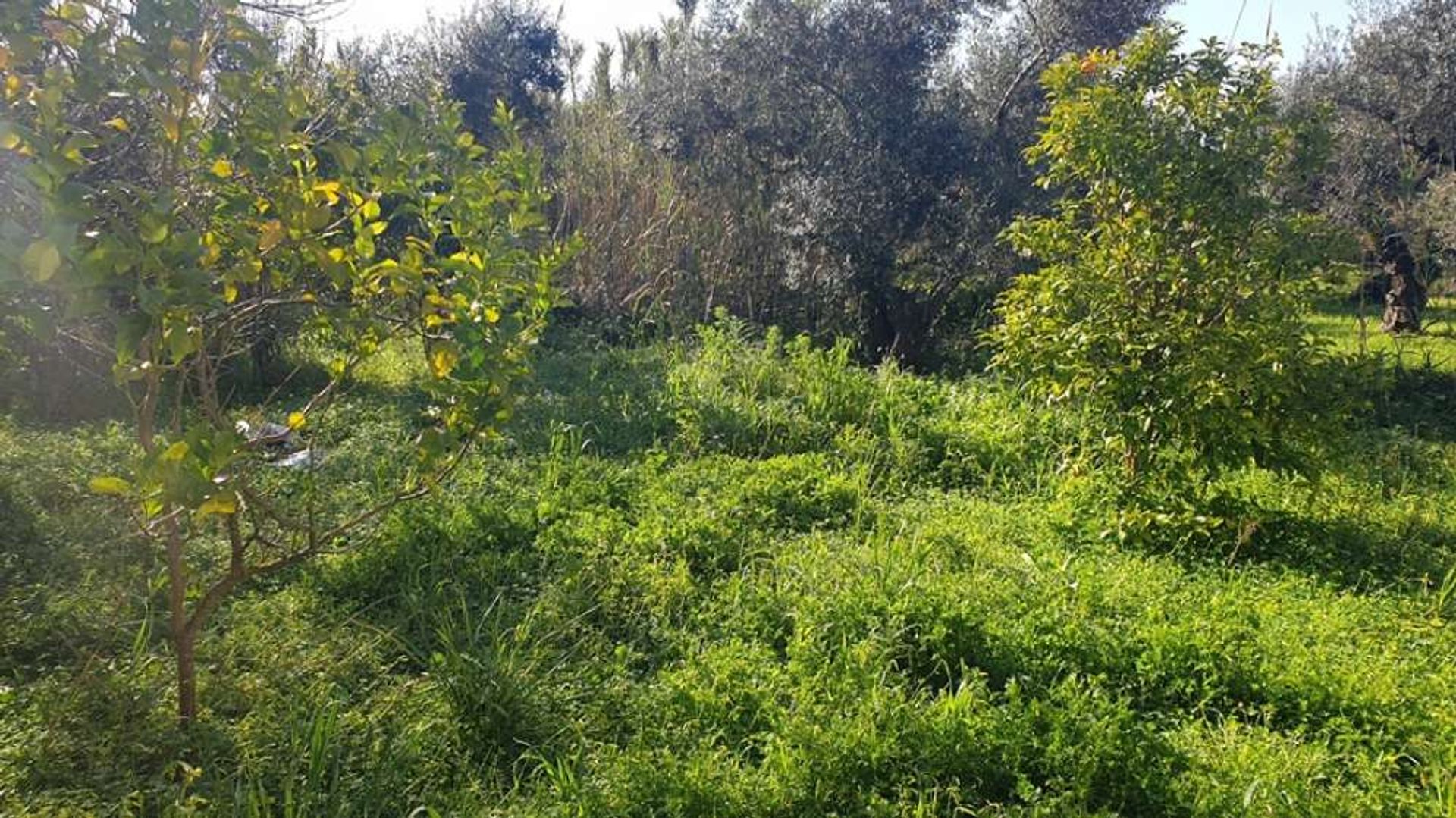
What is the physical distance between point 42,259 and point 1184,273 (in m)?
4.00

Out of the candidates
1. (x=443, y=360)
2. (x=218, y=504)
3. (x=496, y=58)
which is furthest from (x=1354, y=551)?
(x=496, y=58)

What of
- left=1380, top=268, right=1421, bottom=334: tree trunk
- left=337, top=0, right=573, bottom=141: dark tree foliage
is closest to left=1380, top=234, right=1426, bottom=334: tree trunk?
left=1380, top=268, right=1421, bottom=334: tree trunk

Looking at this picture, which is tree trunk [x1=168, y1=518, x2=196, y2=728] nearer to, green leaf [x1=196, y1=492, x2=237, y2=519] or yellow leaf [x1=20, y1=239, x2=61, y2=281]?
green leaf [x1=196, y1=492, x2=237, y2=519]

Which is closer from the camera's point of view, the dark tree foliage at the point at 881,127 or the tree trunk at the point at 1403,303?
the dark tree foliage at the point at 881,127

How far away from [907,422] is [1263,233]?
2.03 m

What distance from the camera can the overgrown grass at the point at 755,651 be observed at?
255cm

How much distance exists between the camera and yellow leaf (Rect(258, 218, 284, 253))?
2.22m

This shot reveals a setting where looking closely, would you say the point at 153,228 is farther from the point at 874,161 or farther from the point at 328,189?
the point at 874,161

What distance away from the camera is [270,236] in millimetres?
2217

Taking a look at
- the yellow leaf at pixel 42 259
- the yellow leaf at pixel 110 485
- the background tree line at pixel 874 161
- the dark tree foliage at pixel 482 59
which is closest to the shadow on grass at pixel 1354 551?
the background tree line at pixel 874 161

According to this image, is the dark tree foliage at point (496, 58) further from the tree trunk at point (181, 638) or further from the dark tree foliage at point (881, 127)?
the tree trunk at point (181, 638)

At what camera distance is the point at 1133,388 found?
4.28 metres

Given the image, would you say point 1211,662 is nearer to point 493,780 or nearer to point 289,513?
point 493,780

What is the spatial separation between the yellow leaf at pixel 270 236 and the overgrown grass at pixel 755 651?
1.21 meters
